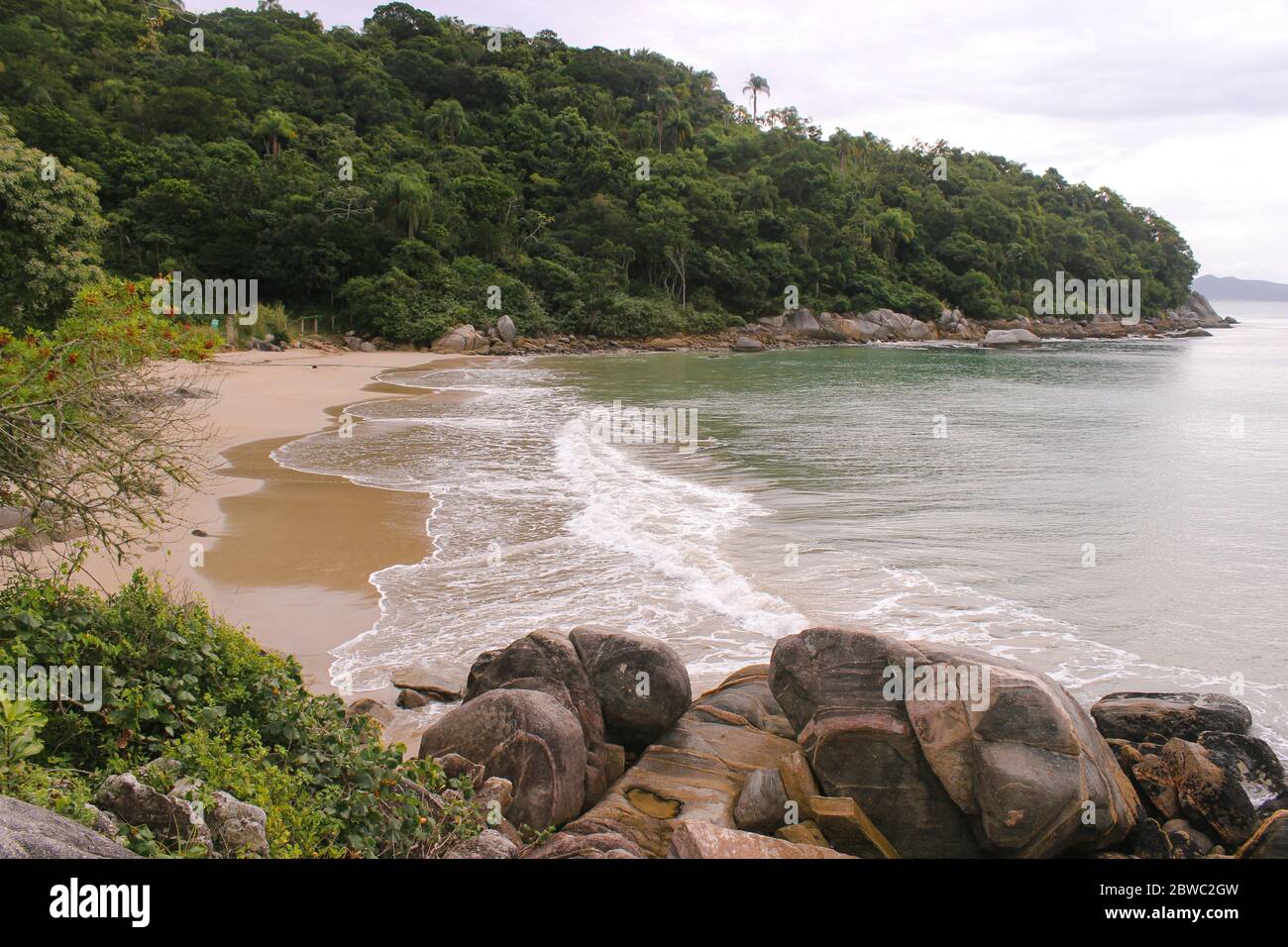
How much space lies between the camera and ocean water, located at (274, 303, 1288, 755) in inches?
365

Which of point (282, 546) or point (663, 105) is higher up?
point (663, 105)

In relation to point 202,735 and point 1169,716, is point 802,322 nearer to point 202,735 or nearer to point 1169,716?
point 1169,716

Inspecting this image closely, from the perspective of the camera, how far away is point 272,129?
63031 mm

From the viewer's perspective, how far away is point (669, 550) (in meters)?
12.3

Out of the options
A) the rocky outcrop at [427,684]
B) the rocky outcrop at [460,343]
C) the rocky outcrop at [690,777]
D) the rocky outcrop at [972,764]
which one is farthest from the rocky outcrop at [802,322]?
the rocky outcrop at [972,764]

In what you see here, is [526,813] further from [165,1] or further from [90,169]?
[165,1]

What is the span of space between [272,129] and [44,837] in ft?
229

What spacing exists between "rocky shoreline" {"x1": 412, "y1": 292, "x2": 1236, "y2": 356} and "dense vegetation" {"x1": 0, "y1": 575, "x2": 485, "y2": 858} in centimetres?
4832

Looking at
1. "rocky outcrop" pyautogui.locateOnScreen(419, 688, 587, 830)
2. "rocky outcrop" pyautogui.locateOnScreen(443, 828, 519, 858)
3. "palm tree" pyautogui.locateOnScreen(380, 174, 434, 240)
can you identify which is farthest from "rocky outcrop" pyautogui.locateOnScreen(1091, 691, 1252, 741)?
"palm tree" pyautogui.locateOnScreen(380, 174, 434, 240)

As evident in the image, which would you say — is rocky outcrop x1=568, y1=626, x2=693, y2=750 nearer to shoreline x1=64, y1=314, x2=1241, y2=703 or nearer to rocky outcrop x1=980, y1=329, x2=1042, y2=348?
shoreline x1=64, y1=314, x2=1241, y2=703

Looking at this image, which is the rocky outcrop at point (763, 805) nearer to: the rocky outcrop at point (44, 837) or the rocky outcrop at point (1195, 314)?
the rocky outcrop at point (44, 837)

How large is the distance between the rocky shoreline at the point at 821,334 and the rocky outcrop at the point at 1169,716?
160 feet

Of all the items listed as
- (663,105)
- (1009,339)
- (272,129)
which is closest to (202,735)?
(272,129)

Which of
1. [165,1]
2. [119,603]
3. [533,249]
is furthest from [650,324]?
[165,1]
